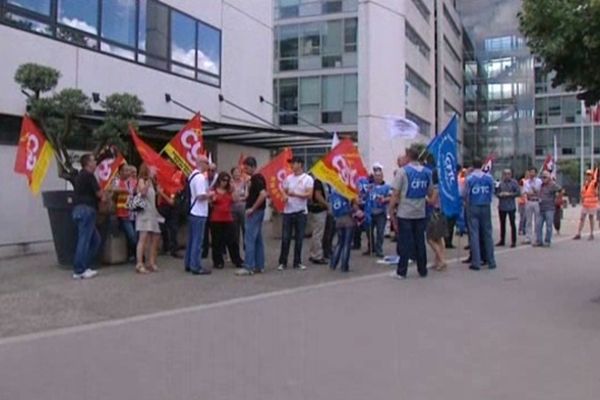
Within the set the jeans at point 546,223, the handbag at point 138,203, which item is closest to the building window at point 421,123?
the jeans at point 546,223

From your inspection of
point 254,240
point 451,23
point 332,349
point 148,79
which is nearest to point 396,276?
point 254,240

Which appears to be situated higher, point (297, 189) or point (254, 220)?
point (297, 189)

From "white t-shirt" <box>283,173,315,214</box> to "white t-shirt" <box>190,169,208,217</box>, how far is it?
1359 mm

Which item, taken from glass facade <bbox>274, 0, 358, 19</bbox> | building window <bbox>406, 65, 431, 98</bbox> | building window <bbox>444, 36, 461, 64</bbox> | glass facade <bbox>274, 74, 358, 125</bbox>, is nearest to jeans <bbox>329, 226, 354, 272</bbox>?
glass facade <bbox>274, 74, 358, 125</bbox>

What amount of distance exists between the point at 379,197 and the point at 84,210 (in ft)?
18.4

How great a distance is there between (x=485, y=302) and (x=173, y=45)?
12.3 metres

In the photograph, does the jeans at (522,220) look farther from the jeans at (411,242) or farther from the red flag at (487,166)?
the jeans at (411,242)

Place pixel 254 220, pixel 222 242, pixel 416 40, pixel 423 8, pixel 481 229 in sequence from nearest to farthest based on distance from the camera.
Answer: pixel 254 220 → pixel 222 242 → pixel 481 229 → pixel 416 40 → pixel 423 8

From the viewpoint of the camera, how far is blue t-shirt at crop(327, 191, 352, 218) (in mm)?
11594

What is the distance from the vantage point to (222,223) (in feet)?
38.2

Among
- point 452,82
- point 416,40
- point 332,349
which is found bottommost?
point 332,349

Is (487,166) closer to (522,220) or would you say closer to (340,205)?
(340,205)

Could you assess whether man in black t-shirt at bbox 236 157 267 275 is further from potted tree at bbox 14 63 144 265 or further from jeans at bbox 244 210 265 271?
potted tree at bbox 14 63 144 265

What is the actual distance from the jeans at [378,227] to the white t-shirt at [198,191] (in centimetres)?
380
